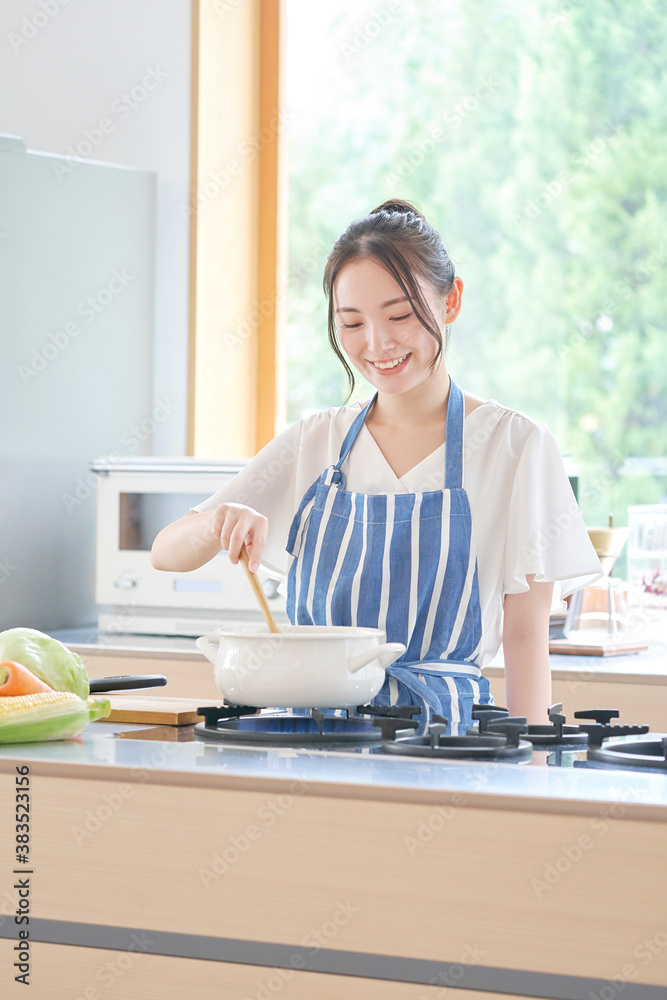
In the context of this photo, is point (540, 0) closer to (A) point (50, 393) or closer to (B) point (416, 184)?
(B) point (416, 184)

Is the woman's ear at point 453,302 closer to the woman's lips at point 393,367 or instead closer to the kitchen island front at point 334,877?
the woman's lips at point 393,367

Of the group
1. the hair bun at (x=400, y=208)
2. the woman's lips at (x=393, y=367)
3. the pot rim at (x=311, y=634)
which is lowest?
the pot rim at (x=311, y=634)

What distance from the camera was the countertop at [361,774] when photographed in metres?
0.72

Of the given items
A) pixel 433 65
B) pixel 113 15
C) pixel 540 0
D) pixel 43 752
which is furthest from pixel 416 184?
pixel 43 752

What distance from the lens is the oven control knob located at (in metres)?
2.25

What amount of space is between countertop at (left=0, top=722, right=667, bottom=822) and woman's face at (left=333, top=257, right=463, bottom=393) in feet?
1.89

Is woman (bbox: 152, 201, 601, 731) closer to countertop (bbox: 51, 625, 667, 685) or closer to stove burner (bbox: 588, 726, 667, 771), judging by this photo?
stove burner (bbox: 588, 726, 667, 771)

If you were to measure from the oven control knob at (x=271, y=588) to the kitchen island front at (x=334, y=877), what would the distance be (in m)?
1.36

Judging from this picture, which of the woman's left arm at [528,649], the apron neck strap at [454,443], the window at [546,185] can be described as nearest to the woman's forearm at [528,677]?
the woman's left arm at [528,649]

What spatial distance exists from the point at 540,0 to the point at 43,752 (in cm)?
228

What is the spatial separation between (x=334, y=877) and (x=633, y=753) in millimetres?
294

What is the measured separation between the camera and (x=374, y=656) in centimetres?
96

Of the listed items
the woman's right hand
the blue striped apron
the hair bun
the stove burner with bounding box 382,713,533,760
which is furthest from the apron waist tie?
the hair bun

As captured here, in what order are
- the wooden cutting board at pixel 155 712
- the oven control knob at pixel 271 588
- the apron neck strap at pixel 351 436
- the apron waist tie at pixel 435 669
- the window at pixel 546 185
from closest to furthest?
1. the wooden cutting board at pixel 155 712
2. the apron waist tie at pixel 435 669
3. the apron neck strap at pixel 351 436
4. the oven control knob at pixel 271 588
5. the window at pixel 546 185
